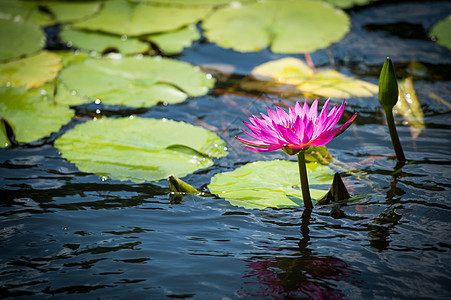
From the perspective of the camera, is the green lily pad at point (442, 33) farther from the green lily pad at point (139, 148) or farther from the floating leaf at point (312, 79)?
the green lily pad at point (139, 148)

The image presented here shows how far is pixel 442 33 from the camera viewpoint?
3354mm

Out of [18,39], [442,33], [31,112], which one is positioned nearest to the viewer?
[31,112]

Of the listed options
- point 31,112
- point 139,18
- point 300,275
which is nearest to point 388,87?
point 300,275

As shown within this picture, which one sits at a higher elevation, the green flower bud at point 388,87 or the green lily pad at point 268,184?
the green flower bud at point 388,87

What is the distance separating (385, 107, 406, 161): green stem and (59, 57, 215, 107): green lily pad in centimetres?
134

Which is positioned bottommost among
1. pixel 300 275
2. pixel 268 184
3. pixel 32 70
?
pixel 300 275

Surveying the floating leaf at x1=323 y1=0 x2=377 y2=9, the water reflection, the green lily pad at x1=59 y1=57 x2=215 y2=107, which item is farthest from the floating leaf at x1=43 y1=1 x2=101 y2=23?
the water reflection

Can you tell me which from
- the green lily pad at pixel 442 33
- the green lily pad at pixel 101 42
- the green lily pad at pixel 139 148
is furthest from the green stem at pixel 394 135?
the green lily pad at pixel 101 42

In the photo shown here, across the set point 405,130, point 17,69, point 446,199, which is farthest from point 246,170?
point 17,69

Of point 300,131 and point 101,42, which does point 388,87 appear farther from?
point 101,42

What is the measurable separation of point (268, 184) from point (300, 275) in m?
0.56

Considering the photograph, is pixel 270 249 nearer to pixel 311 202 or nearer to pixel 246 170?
pixel 311 202

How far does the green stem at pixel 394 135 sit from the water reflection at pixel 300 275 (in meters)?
0.75

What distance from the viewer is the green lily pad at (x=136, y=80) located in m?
2.79
